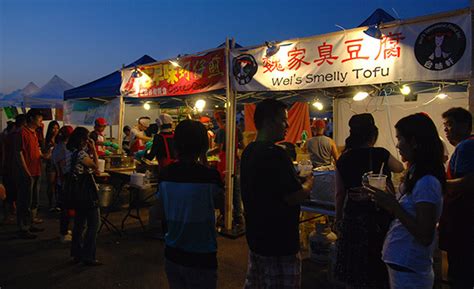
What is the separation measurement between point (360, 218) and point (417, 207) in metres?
0.67

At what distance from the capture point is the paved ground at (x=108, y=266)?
4.25m

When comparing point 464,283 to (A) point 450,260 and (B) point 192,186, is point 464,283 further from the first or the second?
(B) point 192,186

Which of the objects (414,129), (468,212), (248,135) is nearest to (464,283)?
(468,212)

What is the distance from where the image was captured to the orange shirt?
590 centimetres

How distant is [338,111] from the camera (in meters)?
9.21

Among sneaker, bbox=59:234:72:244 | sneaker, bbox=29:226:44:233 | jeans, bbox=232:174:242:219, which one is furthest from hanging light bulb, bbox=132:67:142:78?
sneaker, bbox=59:234:72:244

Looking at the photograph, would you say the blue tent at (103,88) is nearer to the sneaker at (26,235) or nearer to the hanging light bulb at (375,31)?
the sneaker at (26,235)

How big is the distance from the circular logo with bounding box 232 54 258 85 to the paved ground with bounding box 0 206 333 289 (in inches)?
111

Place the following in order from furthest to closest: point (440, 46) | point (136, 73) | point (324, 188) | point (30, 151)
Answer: point (136, 73) → point (30, 151) → point (324, 188) → point (440, 46)

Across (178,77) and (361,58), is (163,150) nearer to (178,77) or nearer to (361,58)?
(178,77)

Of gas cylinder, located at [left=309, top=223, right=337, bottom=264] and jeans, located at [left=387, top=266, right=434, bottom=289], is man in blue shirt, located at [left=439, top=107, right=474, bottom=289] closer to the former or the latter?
jeans, located at [left=387, top=266, right=434, bottom=289]

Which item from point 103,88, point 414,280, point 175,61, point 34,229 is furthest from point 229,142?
point 103,88

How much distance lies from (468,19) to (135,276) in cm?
501

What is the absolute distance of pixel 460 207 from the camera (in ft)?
9.91
